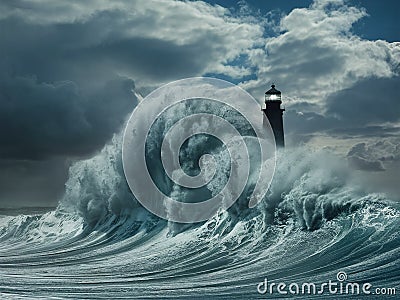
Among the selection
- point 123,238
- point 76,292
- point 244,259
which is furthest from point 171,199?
point 76,292

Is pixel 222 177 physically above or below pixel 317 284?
above

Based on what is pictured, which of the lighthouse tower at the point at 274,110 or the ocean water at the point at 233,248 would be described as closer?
the ocean water at the point at 233,248

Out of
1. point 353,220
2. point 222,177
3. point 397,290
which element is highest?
point 222,177

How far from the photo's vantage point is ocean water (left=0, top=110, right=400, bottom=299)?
928 cm

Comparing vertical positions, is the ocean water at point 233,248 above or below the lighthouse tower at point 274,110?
below

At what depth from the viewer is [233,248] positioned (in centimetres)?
1287

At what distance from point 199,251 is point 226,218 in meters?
2.53

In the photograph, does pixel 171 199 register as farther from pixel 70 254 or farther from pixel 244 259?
pixel 244 259

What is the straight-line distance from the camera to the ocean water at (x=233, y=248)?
30.5ft

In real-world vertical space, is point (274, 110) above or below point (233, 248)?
above

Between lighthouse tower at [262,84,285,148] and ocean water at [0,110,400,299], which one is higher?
lighthouse tower at [262,84,285,148]

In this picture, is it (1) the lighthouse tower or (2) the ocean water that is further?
(1) the lighthouse tower

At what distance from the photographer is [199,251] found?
13.2 m

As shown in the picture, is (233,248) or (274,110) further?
(274,110)
